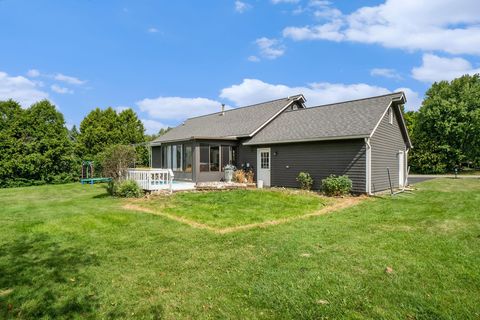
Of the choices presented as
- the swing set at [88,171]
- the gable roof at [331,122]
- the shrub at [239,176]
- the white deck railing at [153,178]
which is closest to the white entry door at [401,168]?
the gable roof at [331,122]

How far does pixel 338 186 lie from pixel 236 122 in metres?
9.83

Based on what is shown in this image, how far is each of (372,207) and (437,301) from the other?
6.87 metres

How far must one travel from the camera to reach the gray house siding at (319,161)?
500 inches

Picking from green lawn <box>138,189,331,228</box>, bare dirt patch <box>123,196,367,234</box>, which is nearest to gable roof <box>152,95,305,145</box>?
green lawn <box>138,189,331,228</box>

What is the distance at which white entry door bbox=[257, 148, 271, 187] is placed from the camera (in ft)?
53.4

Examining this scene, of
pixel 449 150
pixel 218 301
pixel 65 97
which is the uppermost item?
pixel 65 97

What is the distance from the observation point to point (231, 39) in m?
17.4

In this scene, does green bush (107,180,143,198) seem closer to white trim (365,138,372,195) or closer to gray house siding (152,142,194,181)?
gray house siding (152,142,194,181)

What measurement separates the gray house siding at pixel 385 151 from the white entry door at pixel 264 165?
5456 mm

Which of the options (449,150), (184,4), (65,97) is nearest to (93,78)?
(65,97)

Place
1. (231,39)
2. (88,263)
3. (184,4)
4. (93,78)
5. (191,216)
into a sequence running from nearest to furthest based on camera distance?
1. (88,263)
2. (191,216)
3. (184,4)
4. (231,39)
5. (93,78)

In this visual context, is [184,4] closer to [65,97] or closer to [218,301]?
[218,301]

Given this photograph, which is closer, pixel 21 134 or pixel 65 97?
pixel 21 134

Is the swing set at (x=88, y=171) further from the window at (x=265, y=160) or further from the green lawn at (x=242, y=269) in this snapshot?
the green lawn at (x=242, y=269)
